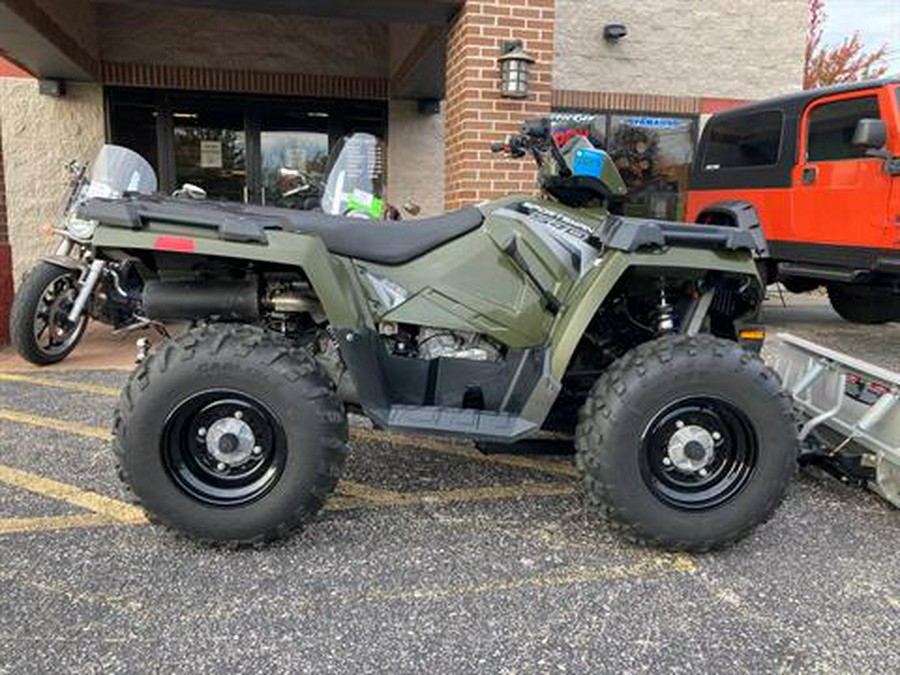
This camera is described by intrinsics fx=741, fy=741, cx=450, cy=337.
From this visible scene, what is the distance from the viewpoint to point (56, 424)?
443cm

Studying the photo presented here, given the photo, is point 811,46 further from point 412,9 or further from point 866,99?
point 412,9

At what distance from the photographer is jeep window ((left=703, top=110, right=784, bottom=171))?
8.04 meters

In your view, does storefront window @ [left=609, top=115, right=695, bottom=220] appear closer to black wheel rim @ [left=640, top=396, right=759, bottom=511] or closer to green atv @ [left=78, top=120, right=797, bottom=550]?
green atv @ [left=78, top=120, right=797, bottom=550]

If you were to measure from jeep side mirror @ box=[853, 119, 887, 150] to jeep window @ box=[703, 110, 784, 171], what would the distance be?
1338mm

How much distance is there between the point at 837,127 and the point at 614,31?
348 cm

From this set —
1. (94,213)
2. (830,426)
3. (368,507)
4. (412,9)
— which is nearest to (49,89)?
(412,9)

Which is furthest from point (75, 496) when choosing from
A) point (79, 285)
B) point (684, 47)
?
point (684, 47)

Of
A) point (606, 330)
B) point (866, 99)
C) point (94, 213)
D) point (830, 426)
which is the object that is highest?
point (866, 99)

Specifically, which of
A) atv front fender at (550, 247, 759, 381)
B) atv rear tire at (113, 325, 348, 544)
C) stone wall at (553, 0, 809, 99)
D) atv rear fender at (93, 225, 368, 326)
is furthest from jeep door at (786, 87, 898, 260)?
atv rear tire at (113, 325, 348, 544)

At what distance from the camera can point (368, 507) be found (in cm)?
331

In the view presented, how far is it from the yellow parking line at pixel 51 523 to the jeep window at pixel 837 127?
6.96 metres

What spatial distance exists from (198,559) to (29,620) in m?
0.58

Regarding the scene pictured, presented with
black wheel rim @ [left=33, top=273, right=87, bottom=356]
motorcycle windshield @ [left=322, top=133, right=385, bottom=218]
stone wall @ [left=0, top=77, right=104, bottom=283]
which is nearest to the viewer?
motorcycle windshield @ [left=322, top=133, right=385, bottom=218]

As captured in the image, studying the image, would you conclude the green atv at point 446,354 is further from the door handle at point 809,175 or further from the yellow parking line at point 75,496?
the door handle at point 809,175
